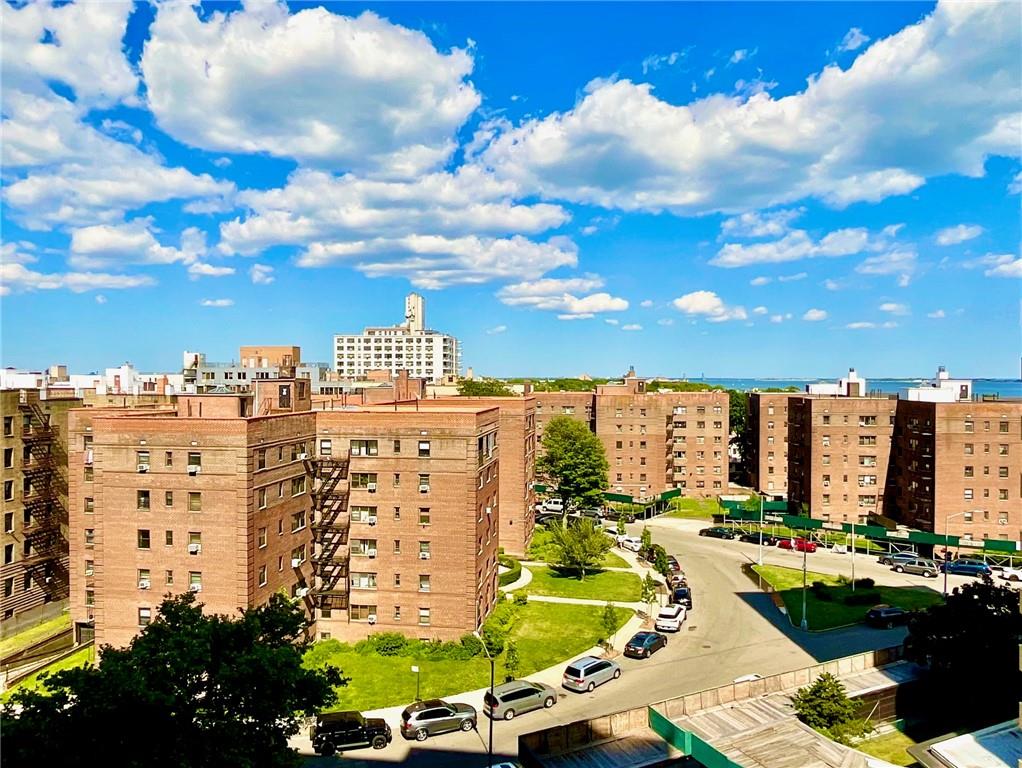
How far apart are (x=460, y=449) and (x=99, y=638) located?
25.1 meters

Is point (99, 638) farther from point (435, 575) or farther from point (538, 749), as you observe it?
point (538, 749)

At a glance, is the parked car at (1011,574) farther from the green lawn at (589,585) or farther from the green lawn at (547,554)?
the green lawn at (547,554)

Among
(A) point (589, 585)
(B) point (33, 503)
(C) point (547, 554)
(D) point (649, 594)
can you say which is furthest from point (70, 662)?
(C) point (547, 554)

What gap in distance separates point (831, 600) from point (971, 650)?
76.3 ft

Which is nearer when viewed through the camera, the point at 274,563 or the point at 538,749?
the point at 538,749

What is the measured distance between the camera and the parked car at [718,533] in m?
78.5

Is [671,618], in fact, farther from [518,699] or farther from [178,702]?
[178,702]

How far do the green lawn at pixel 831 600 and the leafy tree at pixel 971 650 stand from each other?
14.9m

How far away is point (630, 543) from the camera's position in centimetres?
7488

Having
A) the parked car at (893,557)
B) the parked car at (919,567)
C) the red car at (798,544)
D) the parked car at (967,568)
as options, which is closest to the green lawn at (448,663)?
the red car at (798,544)

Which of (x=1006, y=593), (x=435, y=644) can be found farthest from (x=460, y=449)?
(x=1006, y=593)

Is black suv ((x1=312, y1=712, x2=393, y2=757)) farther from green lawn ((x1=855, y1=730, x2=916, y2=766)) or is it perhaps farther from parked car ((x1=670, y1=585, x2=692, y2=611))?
parked car ((x1=670, y1=585, x2=692, y2=611))

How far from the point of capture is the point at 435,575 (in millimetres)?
44938

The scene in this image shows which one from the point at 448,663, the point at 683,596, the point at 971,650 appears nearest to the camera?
the point at 971,650
